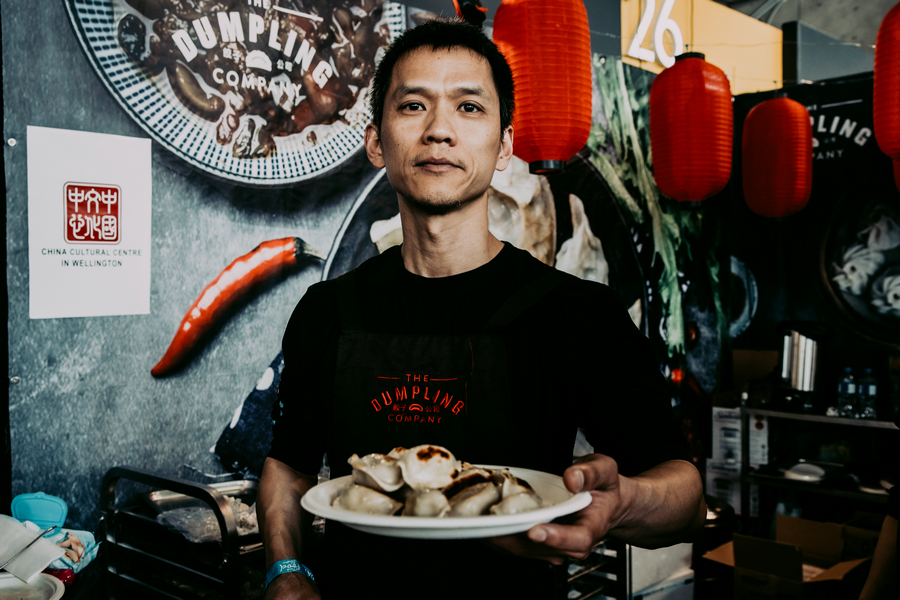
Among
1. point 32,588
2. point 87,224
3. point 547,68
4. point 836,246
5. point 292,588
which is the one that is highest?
point 547,68

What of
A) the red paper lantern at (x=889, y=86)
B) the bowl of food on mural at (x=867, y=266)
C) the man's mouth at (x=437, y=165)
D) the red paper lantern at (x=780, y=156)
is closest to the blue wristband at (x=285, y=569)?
the man's mouth at (x=437, y=165)

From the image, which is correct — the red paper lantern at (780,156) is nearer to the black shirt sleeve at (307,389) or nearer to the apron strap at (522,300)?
the apron strap at (522,300)

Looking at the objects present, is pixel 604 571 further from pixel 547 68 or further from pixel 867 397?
pixel 867 397

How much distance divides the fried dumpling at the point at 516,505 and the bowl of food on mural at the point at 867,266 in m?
4.41

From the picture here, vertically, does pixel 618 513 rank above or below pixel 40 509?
above

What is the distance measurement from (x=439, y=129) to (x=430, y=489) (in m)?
0.67

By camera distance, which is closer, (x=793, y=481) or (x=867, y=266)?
(x=793, y=481)

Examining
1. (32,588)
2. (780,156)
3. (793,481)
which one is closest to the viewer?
(32,588)

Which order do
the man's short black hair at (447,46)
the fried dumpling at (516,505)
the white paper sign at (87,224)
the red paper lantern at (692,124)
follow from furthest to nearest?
1. the red paper lantern at (692,124)
2. the white paper sign at (87,224)
3. the man's short black hair at (447,46)
4. the fried dumpling at (516,505)

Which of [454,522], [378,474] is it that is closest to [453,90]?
[378,474]

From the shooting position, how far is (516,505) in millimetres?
841

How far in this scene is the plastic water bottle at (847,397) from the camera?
3.96 metres

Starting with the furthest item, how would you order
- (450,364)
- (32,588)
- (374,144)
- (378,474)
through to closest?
(32,588)
(374,144)
(450,364)
(378,474)

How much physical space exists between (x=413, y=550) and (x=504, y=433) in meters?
0.26
